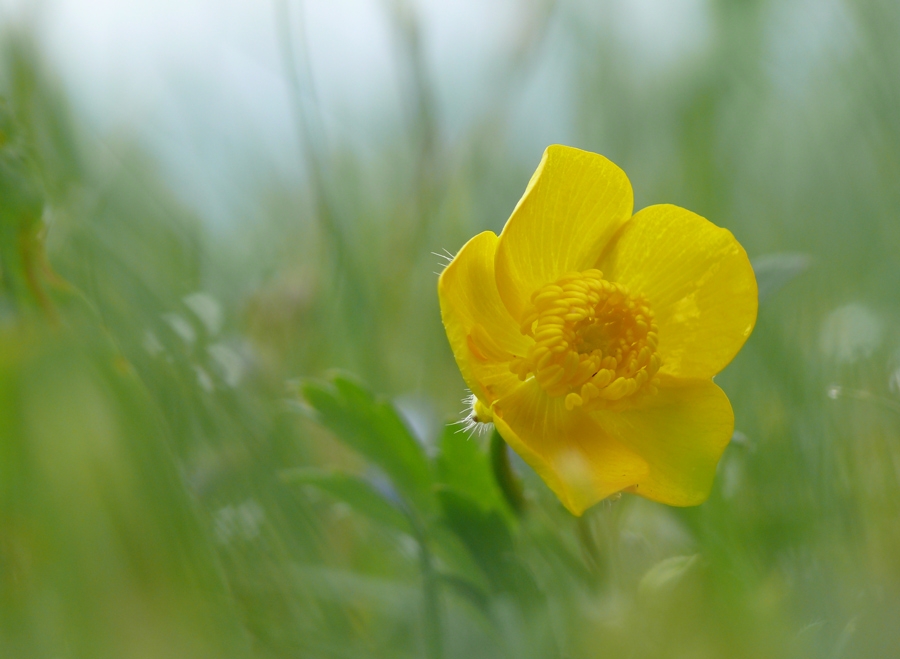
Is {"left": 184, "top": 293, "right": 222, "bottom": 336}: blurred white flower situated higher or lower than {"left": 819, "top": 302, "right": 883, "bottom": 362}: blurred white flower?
higher

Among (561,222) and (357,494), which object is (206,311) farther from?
(561,222)

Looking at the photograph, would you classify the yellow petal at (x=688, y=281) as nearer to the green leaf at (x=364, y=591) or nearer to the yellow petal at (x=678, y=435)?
the yellow petal at (x=678, y=435)

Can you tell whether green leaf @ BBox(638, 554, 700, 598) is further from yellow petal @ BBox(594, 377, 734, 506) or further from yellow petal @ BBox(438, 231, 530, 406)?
yellow petal @ BBox(438, 231, 530, 406)

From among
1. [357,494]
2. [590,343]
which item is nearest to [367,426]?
[357,494]

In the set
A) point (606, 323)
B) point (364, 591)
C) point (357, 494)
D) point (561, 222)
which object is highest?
point (561, 222)

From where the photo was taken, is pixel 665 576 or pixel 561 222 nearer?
pixel 665 576

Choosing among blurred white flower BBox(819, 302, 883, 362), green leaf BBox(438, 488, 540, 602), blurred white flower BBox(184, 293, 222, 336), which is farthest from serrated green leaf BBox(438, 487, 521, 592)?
blurred white flower BBox(819, 302, 883, 362)

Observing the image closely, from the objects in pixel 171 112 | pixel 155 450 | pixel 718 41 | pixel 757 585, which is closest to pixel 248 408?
pixel 155 450
